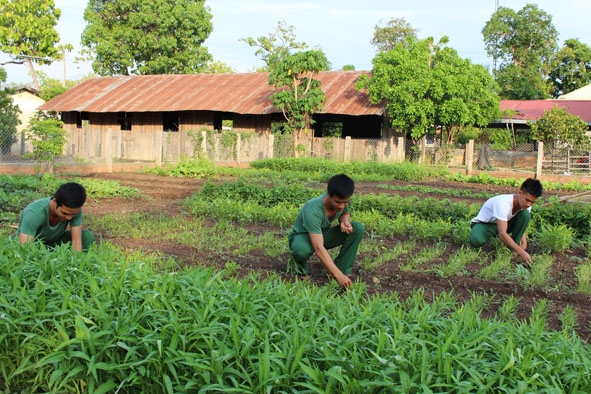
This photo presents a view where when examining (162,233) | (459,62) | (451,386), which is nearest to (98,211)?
(162,233)

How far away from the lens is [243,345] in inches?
109

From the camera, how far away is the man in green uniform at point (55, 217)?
448 centimetres

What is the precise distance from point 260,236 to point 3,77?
52.6 ft

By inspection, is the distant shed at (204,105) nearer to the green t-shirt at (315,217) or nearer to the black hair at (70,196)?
the green t-shirt at (315,217)

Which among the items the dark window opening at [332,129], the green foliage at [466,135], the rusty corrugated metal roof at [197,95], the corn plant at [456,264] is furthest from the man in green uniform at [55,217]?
the green foliage at [466,135]

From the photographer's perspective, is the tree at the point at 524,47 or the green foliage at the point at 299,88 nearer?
the green foliage at the point at 299,88

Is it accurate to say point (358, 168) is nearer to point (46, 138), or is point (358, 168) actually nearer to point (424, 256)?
point (46, 138)

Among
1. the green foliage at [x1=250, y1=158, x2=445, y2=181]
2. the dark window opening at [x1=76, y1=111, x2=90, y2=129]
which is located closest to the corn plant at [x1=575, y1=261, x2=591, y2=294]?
the green foliage at [x1=250, y1=158, x2=445, y2=181]

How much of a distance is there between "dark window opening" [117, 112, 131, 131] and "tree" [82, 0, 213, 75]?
6.46m

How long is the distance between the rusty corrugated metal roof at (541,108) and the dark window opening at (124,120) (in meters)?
19.9

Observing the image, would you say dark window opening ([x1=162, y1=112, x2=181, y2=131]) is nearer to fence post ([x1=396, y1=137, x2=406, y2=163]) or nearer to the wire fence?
the wire fence

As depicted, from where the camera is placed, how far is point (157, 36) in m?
33.6

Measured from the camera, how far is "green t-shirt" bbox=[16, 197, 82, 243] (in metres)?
4.67

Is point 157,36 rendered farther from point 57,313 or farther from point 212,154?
point 57,313
